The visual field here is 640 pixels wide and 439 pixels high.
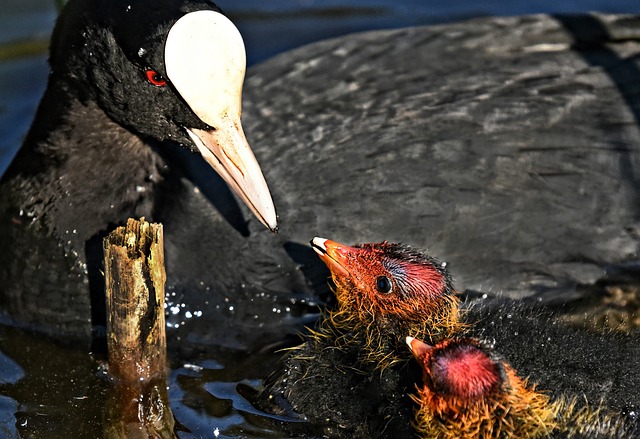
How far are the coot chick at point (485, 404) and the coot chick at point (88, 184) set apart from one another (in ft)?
4.72

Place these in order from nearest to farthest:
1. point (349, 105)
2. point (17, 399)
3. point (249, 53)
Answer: point (17, 399), point (349, 105), point (249, 53)

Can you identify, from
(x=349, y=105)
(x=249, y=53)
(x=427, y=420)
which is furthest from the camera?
(x=249, y=53)

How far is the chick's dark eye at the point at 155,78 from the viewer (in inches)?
222

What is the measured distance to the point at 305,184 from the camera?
6434 millimetres

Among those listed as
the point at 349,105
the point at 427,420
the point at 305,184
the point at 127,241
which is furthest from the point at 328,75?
the point at 427,420

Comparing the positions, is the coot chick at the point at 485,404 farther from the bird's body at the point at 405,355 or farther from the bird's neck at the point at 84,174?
the bird's neck at the point at 84,174

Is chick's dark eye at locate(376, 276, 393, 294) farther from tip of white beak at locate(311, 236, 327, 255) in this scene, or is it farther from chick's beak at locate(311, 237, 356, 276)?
tip of white beak at locate(311, 236, 327, 255)

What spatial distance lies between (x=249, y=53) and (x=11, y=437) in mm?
3908

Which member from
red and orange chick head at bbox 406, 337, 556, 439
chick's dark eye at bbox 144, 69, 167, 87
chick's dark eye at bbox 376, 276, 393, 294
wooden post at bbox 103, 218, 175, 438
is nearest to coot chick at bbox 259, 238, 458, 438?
chick's dark eye at bbox 376, 276, 393, 294

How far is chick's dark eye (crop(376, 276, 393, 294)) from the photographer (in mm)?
5535

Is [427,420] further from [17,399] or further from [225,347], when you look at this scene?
[17,399]

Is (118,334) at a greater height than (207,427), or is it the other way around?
(118,334)

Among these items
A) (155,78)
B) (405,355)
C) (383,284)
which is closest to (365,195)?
(383,284)

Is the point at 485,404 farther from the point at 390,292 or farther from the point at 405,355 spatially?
the point at 390,292
